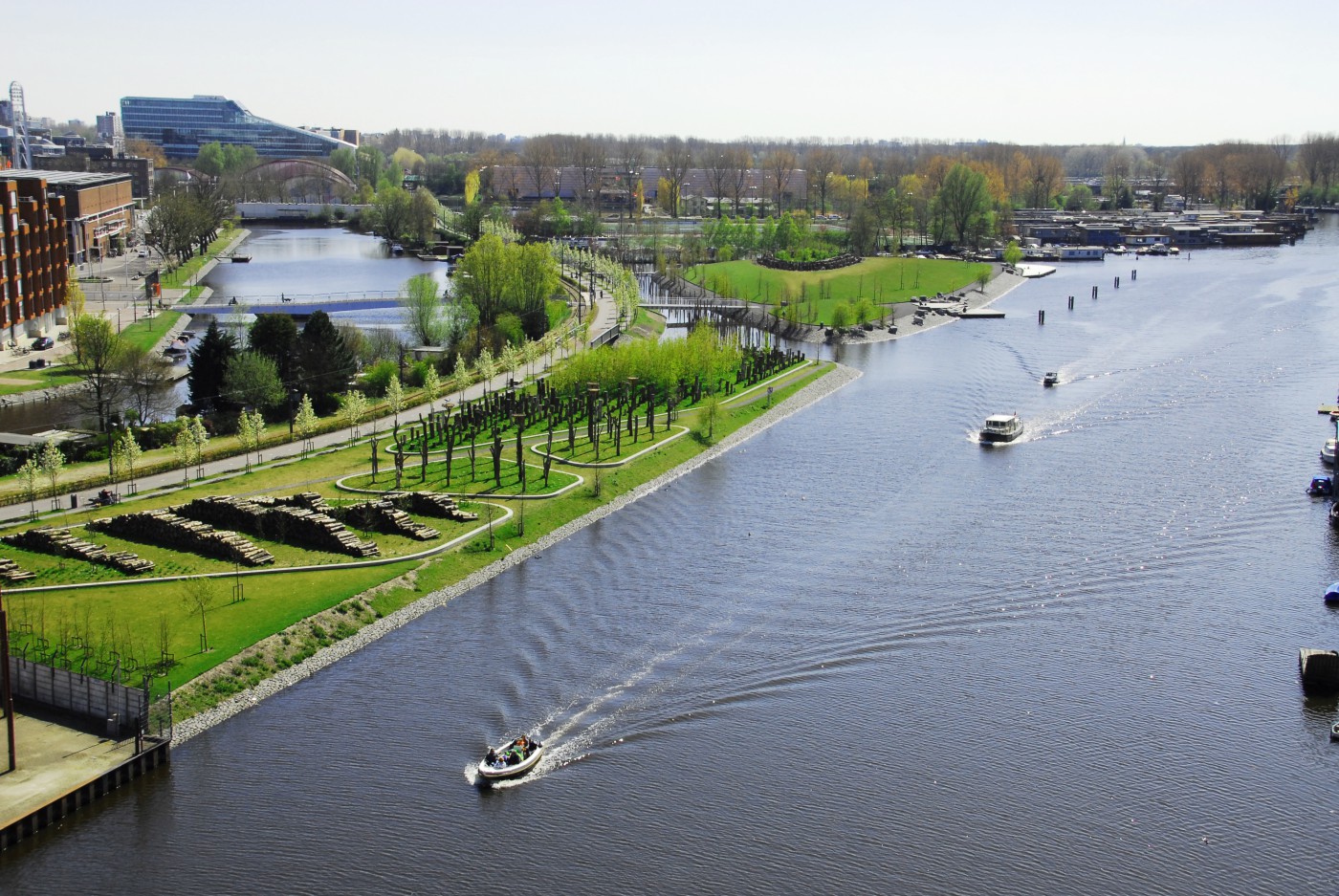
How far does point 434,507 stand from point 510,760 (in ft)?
58.3

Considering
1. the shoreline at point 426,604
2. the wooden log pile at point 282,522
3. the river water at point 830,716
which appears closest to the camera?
the river water at point 830,716

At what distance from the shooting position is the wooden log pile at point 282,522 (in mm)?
40781

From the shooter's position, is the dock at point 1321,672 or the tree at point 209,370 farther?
the tree at point 209,370

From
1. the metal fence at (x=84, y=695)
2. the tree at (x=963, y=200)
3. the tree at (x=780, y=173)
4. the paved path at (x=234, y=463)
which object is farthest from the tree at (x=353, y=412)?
the tree at (x=780, y=173)

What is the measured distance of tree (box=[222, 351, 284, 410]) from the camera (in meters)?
59.1

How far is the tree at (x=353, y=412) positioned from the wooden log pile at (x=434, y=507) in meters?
10.8

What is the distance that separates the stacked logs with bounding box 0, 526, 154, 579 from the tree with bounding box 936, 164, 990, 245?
363 feet

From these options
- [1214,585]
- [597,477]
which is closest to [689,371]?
[597,477]

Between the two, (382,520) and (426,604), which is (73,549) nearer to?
(382,520)

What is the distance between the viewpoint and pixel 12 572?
124 ft

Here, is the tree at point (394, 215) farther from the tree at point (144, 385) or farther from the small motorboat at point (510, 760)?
the small motorboat at point (510, 760)

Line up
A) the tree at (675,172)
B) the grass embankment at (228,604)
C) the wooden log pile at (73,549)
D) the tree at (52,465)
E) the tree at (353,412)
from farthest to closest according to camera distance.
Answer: the tree at (675,172), the tree at (353,412), the tree at (52,465), the wooden log pile at (73,549), the grass embankment at (228,604)

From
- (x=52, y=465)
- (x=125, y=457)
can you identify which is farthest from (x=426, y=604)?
(x=125, y=457)

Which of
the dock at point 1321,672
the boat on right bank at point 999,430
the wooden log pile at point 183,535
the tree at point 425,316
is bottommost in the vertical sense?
the dock at point 1321,672
